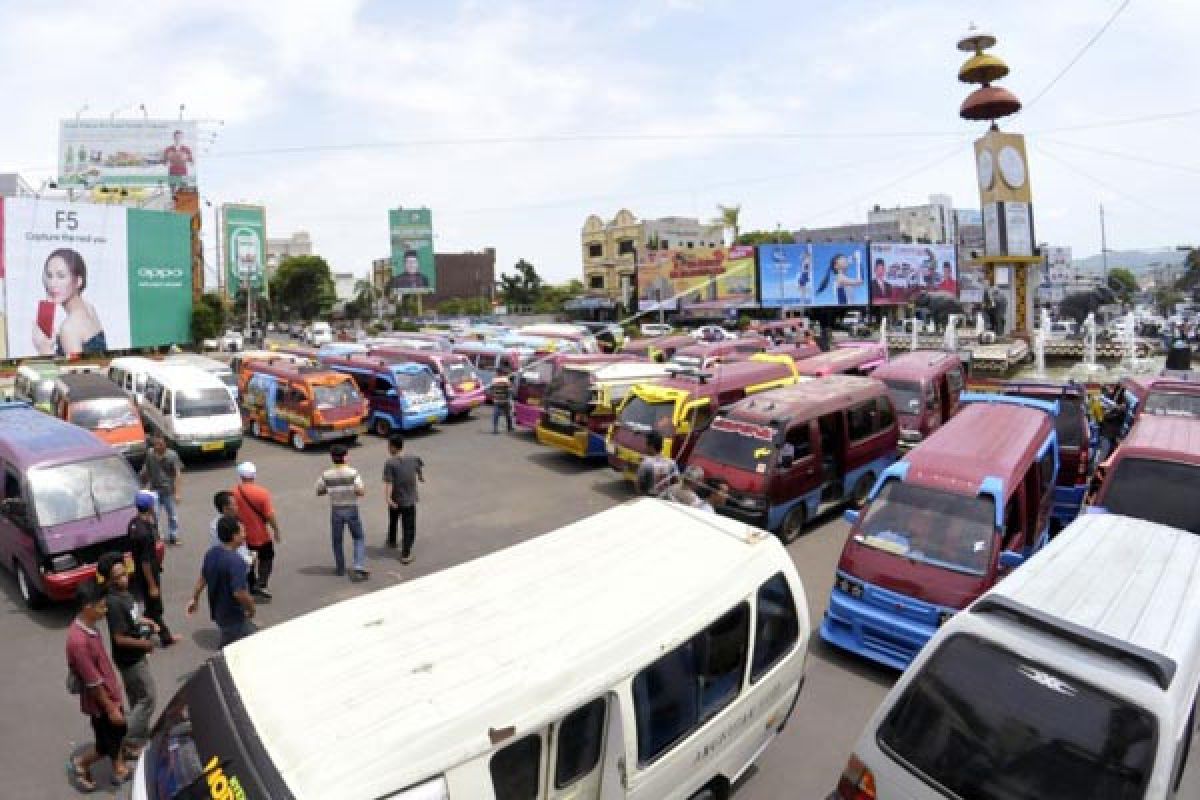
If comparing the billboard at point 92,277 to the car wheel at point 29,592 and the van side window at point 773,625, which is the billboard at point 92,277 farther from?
the van side window at point 773,625

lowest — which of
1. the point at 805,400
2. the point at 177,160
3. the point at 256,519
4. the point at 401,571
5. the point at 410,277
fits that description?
the point at 401,571

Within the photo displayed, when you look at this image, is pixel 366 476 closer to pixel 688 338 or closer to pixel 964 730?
pixel 964 730

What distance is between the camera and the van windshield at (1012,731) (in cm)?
335

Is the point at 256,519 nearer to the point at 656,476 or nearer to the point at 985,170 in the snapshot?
the point at 656,476

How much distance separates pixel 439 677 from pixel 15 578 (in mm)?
8736

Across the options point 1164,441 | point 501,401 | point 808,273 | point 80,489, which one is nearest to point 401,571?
point 80,489

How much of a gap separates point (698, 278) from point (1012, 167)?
2370 centimetres

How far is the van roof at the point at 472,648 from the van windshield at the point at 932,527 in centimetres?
237

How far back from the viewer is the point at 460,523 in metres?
11.8

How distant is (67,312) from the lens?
144 ft

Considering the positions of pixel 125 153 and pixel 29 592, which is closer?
pixel 29 592

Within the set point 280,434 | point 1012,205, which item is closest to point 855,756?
point 280,434

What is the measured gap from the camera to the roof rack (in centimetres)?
344

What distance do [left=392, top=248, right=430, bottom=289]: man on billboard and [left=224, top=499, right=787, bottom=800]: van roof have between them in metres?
75.3
